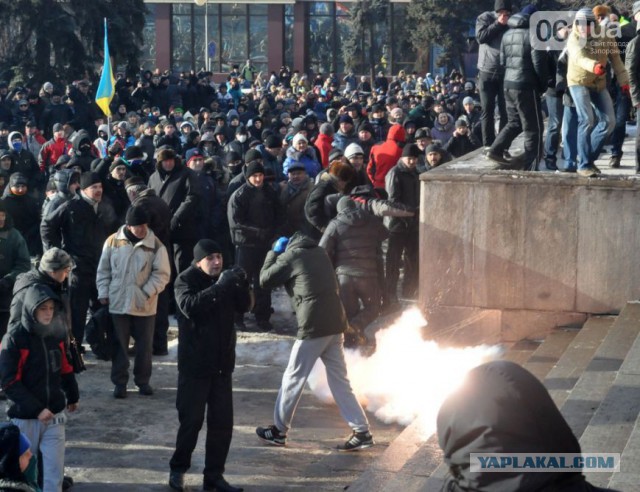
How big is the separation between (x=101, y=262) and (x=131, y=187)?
1848 mm

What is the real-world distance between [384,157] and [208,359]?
7226 millimetres

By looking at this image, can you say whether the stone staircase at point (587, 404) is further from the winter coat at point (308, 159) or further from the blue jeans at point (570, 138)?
the winter coat at point (308, 159)

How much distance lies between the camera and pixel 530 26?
37.2ft

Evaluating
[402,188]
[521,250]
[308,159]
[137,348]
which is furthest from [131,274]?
[308,159]

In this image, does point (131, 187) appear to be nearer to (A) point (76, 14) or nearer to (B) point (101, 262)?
(B) point (101, 262)

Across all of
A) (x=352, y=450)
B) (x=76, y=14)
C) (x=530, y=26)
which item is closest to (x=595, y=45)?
(x=530, y=26)

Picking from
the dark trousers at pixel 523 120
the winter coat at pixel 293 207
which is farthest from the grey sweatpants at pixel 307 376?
the winter coat at pixel 293 207

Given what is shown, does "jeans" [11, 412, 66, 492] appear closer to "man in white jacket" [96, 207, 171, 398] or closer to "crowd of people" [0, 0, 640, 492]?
"crowd of people" [0, 0, 640, 492]

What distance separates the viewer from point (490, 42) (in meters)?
12.0

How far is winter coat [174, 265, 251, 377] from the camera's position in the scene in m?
7.87

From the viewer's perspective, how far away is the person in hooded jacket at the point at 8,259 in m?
10.2

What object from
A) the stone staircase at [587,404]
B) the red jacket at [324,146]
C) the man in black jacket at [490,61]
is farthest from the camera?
the red jacket at [324,146]

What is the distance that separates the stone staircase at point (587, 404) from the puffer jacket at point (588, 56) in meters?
2.02

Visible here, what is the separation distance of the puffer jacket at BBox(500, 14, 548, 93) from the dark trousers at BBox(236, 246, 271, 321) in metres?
3.17
